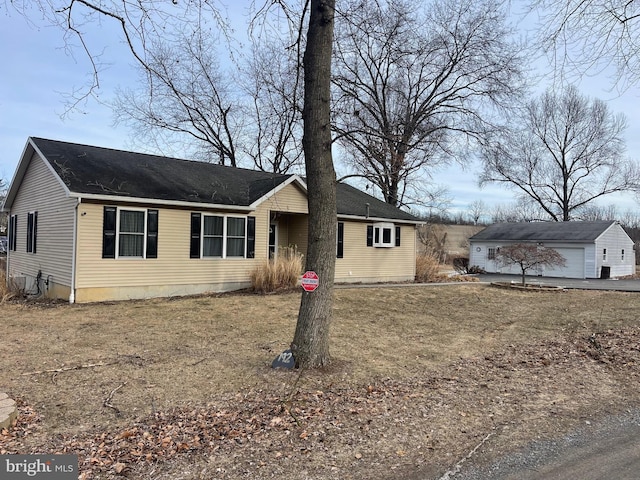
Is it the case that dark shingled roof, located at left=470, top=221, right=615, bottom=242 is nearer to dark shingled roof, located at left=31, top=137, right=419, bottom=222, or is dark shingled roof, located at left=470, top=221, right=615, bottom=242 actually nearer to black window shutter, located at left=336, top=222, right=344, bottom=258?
dark shingled roof, located at left=31, top=137, right=419, bottom=222

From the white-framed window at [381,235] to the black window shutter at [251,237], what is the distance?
5.01m

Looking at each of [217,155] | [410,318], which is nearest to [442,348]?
[410,318]

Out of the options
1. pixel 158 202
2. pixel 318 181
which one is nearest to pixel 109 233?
pixel 158 202

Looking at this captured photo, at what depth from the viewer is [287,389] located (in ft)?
17.4

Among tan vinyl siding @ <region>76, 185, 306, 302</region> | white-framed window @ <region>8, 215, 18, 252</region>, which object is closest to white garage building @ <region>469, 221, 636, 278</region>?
tan vinyl siding @ <region>76, 185, 306, 302</region>

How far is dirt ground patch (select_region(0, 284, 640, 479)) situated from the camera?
12.2 feet

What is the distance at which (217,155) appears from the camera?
30.1 meters

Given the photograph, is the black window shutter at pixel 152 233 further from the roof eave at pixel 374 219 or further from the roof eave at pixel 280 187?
the roof eave at pixel 374 219

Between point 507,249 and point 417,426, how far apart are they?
15.7 m

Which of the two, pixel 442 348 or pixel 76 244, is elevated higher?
pixel 76 244

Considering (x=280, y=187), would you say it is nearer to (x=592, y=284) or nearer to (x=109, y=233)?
(x=109, y=233)

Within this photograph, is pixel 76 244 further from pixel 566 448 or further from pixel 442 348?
pixel 566 448

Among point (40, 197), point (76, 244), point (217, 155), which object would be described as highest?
point (217, 155)

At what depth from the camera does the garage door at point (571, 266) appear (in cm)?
2972
